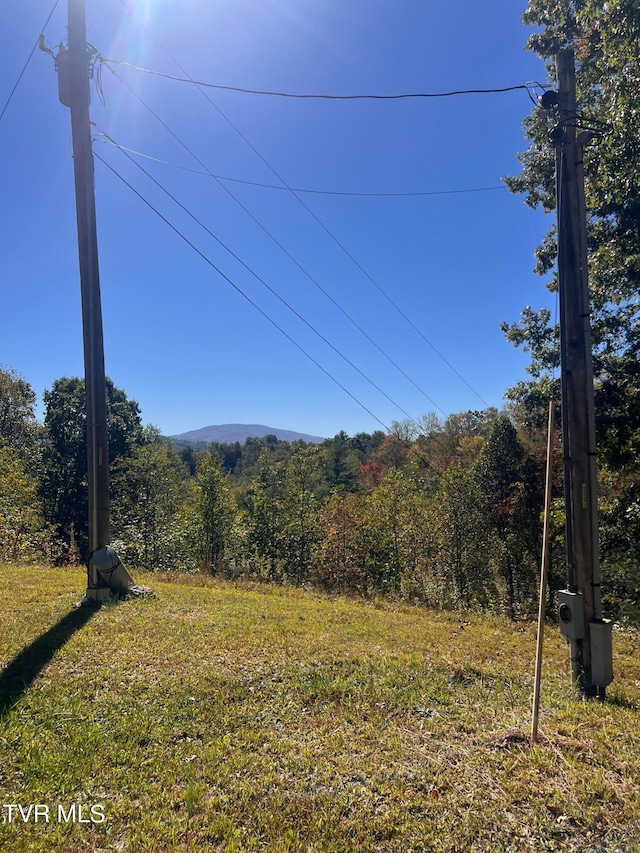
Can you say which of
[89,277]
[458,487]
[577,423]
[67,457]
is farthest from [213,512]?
[577,423]

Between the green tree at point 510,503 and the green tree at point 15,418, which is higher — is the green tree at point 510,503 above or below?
below

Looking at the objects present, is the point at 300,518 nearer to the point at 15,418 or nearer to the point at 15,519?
the point at 15,519

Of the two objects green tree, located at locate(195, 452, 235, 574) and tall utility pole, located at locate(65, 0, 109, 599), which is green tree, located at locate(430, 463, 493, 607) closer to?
green tree, located at locate(195, 452, 235, 574)

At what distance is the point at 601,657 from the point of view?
138 inches

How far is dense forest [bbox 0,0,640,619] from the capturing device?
21.5 feet

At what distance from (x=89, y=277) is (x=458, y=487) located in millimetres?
15626

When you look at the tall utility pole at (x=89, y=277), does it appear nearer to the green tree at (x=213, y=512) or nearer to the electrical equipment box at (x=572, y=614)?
the electrical equipment box at (x=572, y=614)

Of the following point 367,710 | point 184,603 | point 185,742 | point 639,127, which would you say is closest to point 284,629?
point 184,603

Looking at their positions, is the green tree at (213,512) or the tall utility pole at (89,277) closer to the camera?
the tall utility pole at (89,277)

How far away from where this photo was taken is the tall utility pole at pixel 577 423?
3.58 meters

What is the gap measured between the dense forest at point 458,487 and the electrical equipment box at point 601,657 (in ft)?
11.2

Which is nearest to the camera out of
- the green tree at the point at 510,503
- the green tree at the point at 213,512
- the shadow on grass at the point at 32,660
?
the shadow on grass at the point at 32,660

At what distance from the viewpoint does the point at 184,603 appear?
20.0 ft

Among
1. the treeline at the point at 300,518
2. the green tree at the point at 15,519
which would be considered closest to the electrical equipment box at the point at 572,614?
the green tree at the point at 15,519
